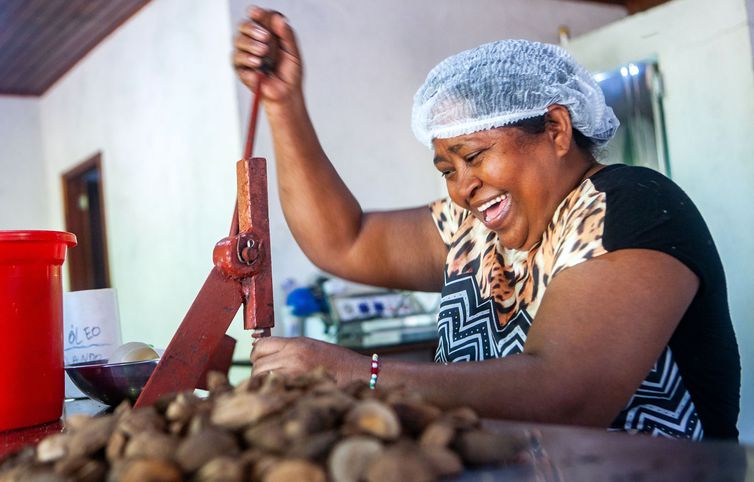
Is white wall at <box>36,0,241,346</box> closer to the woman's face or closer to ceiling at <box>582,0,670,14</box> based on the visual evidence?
ceiling at <box>582,0,670,14</box>

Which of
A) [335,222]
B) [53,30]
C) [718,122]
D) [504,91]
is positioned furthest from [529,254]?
[53,30]

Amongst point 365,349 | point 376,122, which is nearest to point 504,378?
point 365,349

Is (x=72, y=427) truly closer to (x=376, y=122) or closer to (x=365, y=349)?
(x=365, y=349)

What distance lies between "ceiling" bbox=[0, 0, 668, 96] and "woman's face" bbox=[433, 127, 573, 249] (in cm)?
363

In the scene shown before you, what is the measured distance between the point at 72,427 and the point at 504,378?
531 mm

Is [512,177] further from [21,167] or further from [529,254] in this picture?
[21,167]

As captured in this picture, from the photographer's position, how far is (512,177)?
1403 mm

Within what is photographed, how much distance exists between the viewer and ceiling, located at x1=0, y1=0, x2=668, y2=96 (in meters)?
4.54

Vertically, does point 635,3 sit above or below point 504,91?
above

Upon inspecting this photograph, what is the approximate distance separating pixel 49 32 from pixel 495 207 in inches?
168

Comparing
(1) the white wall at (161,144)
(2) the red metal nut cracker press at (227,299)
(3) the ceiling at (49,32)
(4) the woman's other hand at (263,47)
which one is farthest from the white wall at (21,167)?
(2) the red metal nut cracker press at (227,299)

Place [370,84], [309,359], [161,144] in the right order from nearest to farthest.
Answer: [309,359]
[370,84]
[161,144]

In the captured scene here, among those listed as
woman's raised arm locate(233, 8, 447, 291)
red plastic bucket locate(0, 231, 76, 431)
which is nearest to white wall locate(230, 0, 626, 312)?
woman's raised arm locate(233, 8, 447, 291)

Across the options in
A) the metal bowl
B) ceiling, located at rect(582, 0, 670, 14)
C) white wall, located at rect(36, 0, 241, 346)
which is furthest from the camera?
ceiling, located at rect(582, 0, 670, 14)
